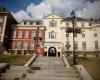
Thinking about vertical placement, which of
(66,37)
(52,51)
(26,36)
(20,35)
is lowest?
(52,51)

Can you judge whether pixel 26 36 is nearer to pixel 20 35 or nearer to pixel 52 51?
pixel 20 35

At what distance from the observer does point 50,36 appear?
41.1 meters

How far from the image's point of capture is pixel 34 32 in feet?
135

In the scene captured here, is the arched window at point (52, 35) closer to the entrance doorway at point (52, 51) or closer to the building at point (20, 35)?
the building at point (20, 35)

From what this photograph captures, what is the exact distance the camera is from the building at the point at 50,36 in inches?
1535

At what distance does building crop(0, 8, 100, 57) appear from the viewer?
128ft

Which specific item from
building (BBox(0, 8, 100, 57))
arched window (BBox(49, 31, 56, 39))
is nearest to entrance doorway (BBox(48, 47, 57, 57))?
building (BBox(0, 8, 100, 57))

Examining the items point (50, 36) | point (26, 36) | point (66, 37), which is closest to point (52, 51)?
point (50, 36)

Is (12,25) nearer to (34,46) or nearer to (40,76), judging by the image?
(34,46)

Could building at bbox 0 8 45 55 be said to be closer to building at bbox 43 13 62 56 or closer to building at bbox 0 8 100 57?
building at bbox 0 8 100 57

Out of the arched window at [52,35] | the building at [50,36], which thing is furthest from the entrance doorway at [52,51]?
the arched window at [52,35]

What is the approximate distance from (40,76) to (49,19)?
31233 mm

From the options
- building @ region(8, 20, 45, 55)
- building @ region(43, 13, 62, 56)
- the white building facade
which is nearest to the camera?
the white building facade

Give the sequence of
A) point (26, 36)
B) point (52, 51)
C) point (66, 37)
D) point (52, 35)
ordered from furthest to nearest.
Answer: point (52, 51)
point (52, 35)
point (66, 37)
point (26, 36)
